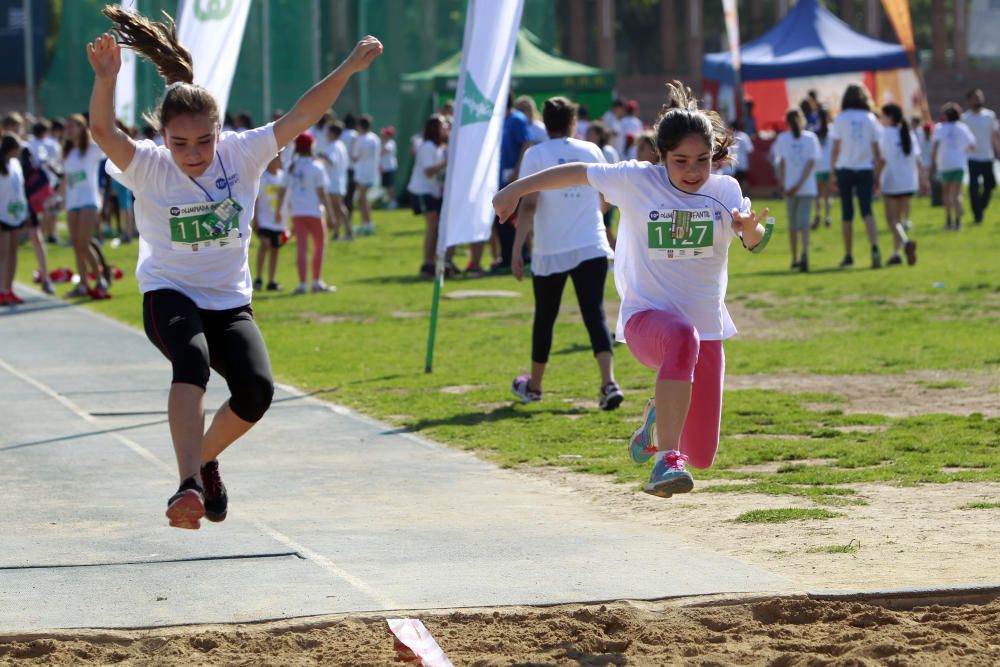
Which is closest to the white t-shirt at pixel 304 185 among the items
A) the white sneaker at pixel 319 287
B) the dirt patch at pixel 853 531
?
the white sneaker at pixel 319 287

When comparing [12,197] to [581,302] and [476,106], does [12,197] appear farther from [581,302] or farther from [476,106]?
[581,302]

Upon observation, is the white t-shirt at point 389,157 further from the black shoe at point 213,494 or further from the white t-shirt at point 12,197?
the black shoe at point 213,494

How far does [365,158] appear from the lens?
32.4m

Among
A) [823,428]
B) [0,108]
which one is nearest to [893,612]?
[823,428]

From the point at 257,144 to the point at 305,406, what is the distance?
5.37 metres

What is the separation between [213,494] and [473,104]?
716cm

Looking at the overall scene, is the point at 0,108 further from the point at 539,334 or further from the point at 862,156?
the point at 539,334

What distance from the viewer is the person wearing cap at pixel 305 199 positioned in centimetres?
1981

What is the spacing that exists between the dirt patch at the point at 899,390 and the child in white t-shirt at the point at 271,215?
8235 millimetres

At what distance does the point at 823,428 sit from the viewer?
10.5 metres

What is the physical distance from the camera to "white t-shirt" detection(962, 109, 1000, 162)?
28703 mm

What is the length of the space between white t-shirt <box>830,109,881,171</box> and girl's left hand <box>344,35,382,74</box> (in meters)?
14.7

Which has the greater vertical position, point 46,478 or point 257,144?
→ point 257,144

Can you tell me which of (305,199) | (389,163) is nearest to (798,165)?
(305,199)
